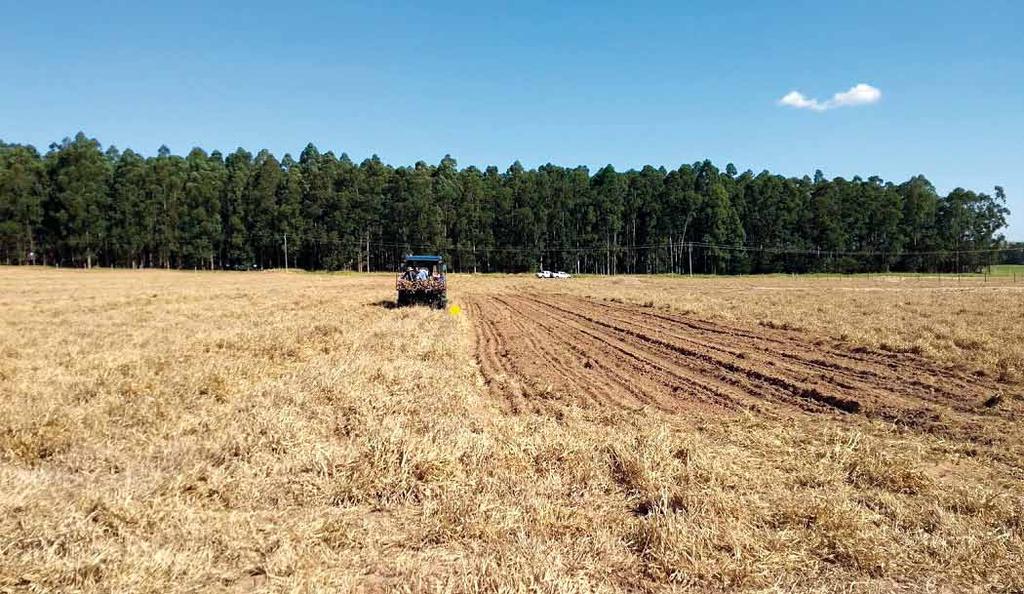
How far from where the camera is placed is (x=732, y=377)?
37.8 feet

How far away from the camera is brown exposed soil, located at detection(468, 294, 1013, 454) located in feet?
29.7

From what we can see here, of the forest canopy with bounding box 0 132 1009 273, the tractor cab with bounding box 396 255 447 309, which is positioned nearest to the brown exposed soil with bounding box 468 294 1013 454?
the tractor cab with bounding box 396 255 447 309

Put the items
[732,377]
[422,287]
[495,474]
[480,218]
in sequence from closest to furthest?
1. [495,474]
2. [732,377]
3. [422,287]
4. [480,218]

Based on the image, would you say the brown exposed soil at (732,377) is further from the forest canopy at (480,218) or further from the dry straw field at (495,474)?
the forest canopy at (480,218)

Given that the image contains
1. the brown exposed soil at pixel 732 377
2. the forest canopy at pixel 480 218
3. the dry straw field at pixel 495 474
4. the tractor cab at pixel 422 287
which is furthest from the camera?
the forest canopy at pixel 480 218

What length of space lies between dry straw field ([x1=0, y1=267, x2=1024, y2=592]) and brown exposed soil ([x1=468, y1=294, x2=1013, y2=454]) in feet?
0.30

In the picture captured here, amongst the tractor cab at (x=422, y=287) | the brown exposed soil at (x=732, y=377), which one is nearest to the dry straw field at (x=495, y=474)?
the brown exposed soil at (x=732, y=377)

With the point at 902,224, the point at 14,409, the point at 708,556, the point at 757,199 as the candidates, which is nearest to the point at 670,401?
A: the point at 708,556

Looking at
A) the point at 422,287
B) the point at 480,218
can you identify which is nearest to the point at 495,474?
the point at 422,287

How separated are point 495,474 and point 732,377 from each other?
299 inches

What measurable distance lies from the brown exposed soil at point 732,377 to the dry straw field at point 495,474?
0.30 feet

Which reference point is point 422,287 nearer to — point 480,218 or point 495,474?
point 495,474

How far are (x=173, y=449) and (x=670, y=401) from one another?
7239mm

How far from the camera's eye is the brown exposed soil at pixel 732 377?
29.7 feet
